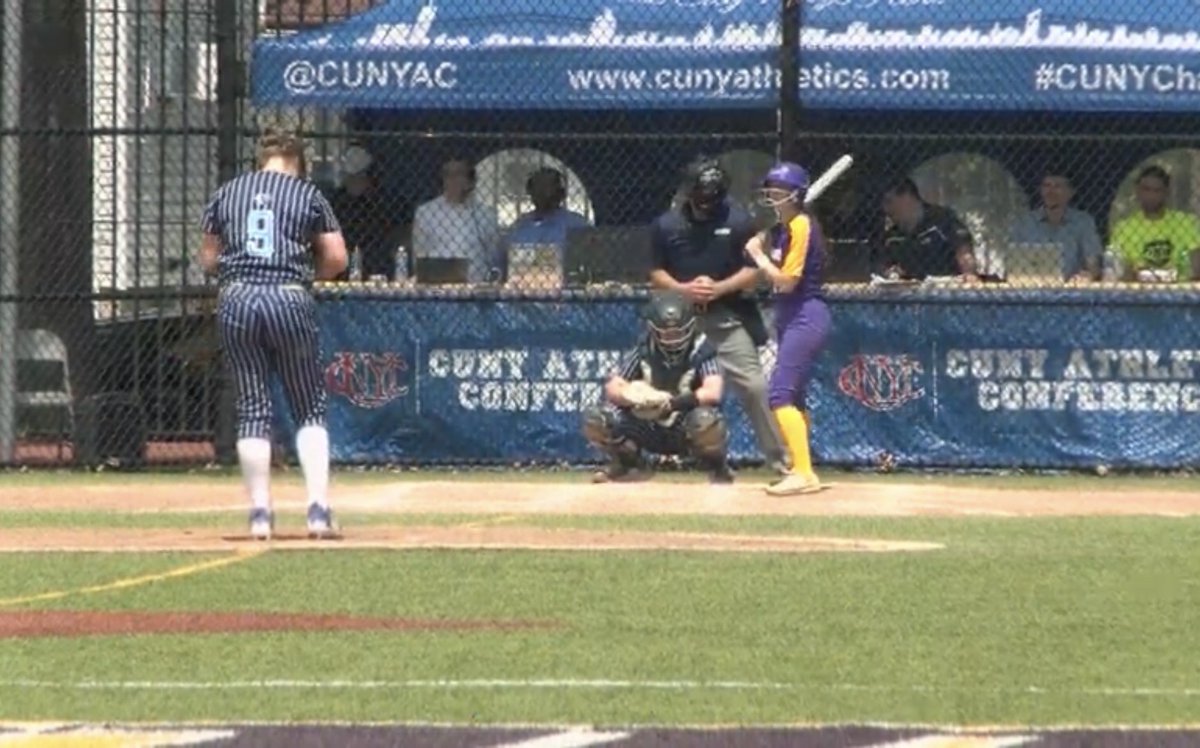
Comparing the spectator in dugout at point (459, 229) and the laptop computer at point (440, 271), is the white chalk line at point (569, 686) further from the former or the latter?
the spectator in dugout at point (459, 229)

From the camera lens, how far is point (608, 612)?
10.6 m


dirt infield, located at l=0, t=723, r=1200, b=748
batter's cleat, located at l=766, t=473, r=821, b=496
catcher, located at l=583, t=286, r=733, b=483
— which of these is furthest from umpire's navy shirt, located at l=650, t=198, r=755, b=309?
dirt infield, located at l=0, t=723, r=1200, b=748

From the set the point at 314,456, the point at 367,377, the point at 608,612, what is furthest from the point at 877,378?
the point at 608,612

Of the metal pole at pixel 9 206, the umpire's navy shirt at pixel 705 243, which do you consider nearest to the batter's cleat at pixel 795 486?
the umpire's navy shirt at pixel 705 243

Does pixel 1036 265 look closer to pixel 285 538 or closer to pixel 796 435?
pixel 796 435

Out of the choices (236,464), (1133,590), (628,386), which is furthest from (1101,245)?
(1133,590)

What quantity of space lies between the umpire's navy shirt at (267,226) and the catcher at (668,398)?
15.0ft

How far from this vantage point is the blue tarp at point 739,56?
19.0m

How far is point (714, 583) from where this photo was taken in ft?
38.1

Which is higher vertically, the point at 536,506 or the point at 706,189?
the point at 706,189

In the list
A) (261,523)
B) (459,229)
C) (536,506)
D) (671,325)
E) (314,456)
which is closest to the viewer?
(314,456)

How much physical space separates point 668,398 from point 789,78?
2.74 m

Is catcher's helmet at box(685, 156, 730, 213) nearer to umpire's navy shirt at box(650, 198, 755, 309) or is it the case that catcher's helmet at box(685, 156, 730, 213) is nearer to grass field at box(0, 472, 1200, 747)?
umpire's navy shirt at box(650, 198, 755, 309)

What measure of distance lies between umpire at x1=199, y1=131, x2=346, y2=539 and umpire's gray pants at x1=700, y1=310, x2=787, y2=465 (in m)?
4.96
